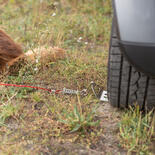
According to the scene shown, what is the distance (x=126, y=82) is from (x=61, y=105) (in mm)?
495

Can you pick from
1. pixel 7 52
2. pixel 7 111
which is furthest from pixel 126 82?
pixel 7 52

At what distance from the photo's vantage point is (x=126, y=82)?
5.26ft

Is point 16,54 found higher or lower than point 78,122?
higher

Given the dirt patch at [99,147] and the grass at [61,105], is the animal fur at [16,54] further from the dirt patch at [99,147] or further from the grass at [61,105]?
the dirt patch at [99,147]

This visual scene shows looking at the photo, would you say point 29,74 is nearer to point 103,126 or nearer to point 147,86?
point 103,126

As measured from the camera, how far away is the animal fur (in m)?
2.31

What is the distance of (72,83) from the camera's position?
2.25 m

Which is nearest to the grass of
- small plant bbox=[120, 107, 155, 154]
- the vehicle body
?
small plant bbox=[120, 107, 155, 154]

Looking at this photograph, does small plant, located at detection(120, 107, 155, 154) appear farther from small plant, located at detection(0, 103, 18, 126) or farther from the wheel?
small plant, located at detection(0, 103, 18, 126)

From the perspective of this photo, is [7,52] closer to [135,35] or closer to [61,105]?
[61,105]

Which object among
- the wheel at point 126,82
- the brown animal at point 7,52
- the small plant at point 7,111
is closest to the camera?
the wheel at point 126,82

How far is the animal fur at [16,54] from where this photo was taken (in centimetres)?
231

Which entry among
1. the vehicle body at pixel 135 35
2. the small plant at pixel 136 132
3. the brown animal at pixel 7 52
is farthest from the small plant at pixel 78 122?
the brown animal at pixel 7 52

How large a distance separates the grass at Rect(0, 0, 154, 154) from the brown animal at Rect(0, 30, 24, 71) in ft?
0.41
